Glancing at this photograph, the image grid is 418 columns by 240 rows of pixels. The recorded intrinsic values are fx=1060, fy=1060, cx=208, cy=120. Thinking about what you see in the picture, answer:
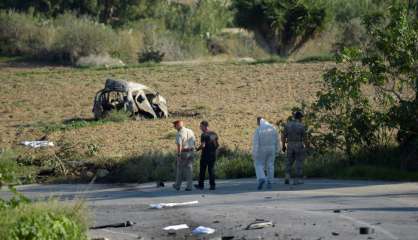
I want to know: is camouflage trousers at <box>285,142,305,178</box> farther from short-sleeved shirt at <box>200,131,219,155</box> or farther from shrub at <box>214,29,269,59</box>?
shrub at <box>214,29,269,59</box>

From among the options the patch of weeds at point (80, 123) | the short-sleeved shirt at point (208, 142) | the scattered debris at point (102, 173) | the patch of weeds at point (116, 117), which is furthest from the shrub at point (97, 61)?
the short-sleeved shirt at point (208, 142)

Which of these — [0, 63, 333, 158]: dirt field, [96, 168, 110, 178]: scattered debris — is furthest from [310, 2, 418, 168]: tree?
[96, 168, 110, 178]: scattered debris

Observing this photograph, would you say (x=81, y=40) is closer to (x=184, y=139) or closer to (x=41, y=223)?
(x=184, y=139)

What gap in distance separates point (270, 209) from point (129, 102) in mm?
20378

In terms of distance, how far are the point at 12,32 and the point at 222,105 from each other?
36.8m

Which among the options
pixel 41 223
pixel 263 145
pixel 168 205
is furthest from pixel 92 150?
pixel 41 223

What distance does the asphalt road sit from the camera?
55.9 feet

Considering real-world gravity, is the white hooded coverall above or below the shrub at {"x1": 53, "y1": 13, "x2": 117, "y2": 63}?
below

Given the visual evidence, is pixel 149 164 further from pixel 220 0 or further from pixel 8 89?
pixel 220 0

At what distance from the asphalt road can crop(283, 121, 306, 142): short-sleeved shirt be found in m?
1.13

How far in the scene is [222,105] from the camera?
141 feet

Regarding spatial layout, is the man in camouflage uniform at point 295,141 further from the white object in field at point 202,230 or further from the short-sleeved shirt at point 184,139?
the white object in field at point 202,230

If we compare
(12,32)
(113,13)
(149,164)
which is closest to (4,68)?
(12,32)

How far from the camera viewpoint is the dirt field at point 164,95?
34875mm
